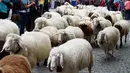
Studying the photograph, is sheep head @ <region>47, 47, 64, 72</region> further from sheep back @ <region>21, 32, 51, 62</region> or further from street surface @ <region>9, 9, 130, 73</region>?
street surface @ <region>9, 9, 130, 73</region>

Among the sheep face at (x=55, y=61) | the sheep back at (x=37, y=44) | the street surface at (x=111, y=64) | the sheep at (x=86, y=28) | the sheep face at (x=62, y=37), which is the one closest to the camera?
the sheep face at (x=55, y=61)

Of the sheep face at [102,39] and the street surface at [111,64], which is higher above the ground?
the sheep face at [102,39]

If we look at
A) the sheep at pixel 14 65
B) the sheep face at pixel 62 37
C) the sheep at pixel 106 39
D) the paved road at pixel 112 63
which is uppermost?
the sheep at pixel 14 65

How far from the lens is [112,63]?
33.0 feet

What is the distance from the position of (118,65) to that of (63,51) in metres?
3.96

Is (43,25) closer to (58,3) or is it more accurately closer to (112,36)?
(112,36)

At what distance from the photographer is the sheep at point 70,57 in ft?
19.8

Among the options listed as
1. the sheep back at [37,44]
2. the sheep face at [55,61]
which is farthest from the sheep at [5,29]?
the sheep face at [55,61]

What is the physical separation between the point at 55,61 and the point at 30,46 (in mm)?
1689

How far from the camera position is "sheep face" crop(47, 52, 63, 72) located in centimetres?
Answer: 595

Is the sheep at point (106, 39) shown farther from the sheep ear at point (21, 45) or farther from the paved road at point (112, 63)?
the sheep ear at point (21, 45)

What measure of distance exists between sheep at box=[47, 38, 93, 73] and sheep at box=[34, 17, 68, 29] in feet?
11.9

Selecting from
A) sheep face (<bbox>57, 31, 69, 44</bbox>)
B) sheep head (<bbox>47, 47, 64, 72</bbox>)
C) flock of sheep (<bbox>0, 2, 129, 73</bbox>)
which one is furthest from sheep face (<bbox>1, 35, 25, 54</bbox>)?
sheep face (<bbox>57, 31, 69, 44</bbox>)

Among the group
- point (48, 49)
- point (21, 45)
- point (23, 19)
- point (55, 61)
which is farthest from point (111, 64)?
point (23, 19)
